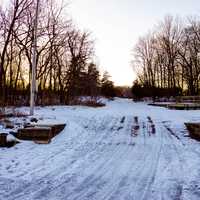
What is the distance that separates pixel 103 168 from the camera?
8148 millimetres

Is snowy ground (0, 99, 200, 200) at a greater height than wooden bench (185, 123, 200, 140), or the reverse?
wooden bench (185, 123, 200, 140)

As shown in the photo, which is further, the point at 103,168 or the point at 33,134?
the point at 33,134

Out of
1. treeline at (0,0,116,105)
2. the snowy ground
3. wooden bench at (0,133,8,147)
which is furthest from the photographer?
treeline at (0,0,116,105)

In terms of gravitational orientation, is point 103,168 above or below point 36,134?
below

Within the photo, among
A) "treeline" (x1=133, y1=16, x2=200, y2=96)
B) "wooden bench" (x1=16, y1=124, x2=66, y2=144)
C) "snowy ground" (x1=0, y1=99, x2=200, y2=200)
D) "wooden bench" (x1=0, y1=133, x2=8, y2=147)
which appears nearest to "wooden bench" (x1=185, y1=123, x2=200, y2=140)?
"snowy ground" (x1=0, y1=99, x2=200, y2=200)

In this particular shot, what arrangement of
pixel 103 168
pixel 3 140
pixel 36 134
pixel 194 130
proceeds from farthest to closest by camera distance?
1. pixel 194 130
2. pixel 36 134
3. pixel 3 140
4. pixel 103 168

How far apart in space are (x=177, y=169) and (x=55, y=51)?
27.7 metres

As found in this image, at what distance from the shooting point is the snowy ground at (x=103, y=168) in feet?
20.2

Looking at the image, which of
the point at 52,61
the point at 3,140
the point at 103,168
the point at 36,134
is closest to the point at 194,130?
the point at 36,134

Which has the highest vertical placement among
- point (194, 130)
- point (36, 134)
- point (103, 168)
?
point (36, 134)

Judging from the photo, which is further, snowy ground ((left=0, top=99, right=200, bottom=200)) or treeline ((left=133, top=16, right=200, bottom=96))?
treeline ((left=133, top=16, right=200, bottom=96))

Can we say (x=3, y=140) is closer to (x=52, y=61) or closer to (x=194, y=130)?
(x=194, y=130)

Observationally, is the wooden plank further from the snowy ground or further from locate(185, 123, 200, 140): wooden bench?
locate(185, 123, 200, 140): wooden bench

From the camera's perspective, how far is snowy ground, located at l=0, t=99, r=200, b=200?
6.16 meters
